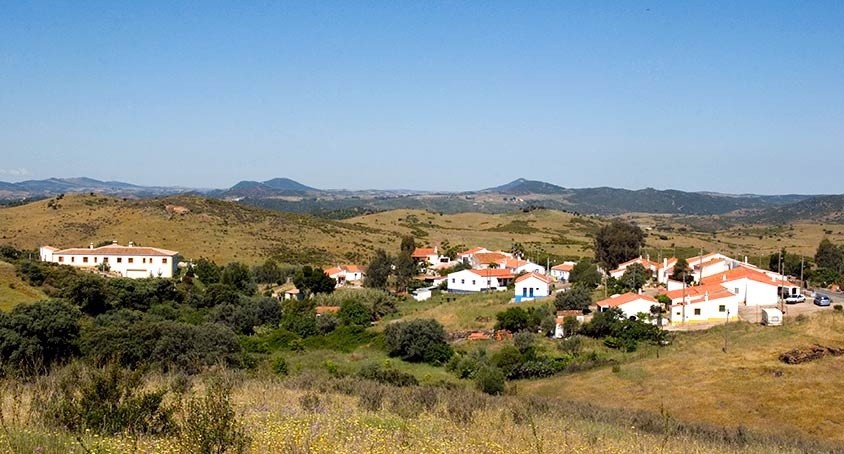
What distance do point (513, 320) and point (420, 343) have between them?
7.40 meters

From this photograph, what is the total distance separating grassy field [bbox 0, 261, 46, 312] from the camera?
1519 inches

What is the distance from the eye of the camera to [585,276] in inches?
2251

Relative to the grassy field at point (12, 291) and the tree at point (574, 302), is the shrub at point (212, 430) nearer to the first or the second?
the grassy field at point (12, 291)

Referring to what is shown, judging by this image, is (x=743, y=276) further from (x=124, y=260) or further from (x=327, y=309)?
(x=124, y=260)

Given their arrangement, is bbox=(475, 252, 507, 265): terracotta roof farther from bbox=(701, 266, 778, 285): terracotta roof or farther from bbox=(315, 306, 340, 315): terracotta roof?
bbox=(701, 266, 778, 285): terracotta roof

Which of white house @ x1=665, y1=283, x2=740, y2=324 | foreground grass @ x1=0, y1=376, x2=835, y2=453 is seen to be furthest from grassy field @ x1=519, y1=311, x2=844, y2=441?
foreground grass @ x1=0, y1=376, x2=835, y2=453

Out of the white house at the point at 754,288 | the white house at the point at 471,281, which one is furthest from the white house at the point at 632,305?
the white house at the point at 471,281

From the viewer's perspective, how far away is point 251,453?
19.4 ft

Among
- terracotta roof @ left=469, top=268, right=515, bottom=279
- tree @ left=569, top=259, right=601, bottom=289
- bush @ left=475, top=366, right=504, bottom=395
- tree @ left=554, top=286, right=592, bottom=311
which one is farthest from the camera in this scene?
terracotta roof @ left=469, top=268, right=515, bottom=279

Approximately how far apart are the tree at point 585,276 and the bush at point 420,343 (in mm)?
19930

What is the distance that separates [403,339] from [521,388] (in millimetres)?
9110

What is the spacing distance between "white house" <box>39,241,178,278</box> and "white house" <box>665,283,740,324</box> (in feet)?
134

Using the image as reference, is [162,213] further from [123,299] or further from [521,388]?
[521,388]

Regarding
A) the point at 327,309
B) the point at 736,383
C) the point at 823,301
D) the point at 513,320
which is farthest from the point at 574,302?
the point at 736,383
